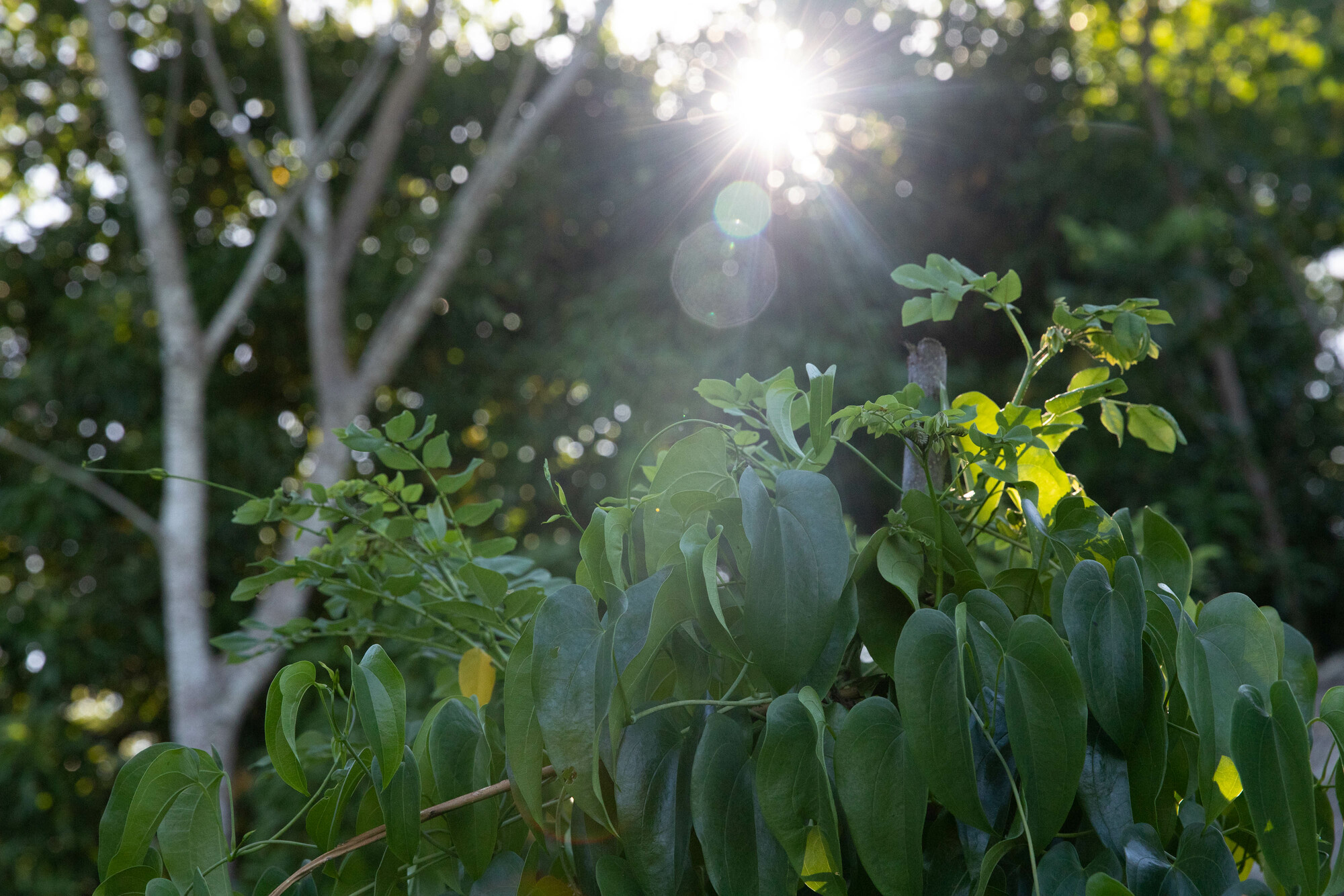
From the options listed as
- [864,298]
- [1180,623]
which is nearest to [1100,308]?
[1180,623]

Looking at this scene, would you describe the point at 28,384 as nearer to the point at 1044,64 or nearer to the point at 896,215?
the point at 896,215

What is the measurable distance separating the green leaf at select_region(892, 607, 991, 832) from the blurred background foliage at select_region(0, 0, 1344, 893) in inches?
76.5

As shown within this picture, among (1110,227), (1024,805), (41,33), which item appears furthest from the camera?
(41,33)

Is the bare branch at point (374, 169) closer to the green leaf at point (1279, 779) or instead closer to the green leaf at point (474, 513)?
the green leaf at point (474, 513)

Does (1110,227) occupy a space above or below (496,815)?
above

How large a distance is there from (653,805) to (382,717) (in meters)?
0.11

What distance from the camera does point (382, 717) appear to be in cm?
33

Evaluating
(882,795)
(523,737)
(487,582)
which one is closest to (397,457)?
(487,582)

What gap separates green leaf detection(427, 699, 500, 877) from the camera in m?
0.36

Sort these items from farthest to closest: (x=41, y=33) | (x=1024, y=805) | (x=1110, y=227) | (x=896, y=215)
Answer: (x=41, y=33) < (x=896, y=215) < (x=1110, y=227) < (x=1024, y=805)

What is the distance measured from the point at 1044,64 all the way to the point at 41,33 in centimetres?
336

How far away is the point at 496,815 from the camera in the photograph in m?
0.36

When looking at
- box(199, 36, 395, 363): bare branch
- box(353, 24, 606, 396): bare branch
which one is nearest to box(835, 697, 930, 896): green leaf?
box(353, 24, 606, 396): bare branch

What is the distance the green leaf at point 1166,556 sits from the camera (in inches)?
14.9
